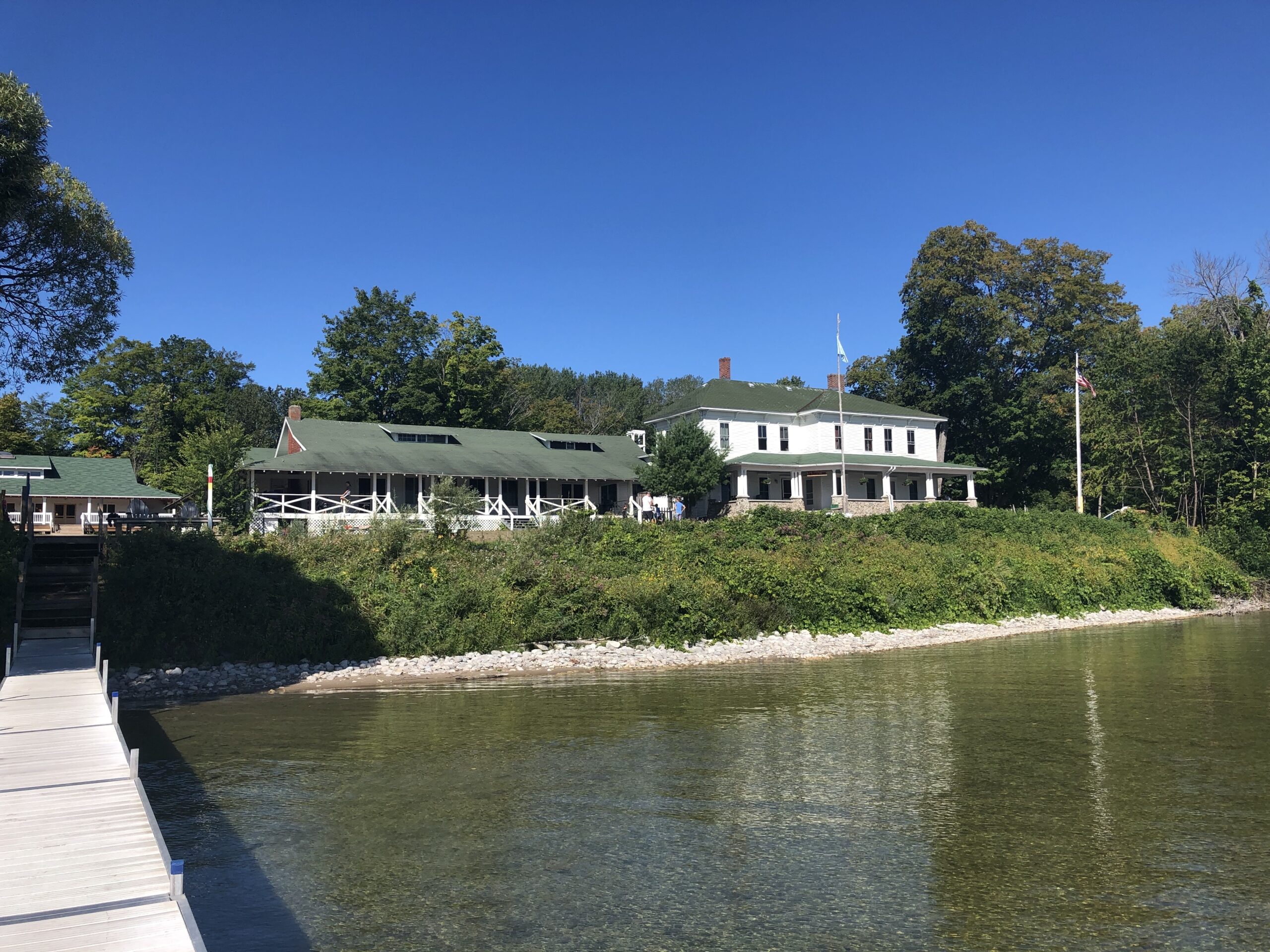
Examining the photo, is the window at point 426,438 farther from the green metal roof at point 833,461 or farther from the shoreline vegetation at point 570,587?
the shoreline vegetation at point 570,587

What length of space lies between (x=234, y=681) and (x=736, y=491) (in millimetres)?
27587

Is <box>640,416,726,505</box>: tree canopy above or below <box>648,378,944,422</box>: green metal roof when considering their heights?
below

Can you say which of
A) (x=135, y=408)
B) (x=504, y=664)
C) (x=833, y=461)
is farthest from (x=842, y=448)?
(x=135, y=408)

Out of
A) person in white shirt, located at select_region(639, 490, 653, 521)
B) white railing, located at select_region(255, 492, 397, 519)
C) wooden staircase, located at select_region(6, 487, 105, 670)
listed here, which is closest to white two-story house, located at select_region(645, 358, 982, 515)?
person in white shirt, located at select_region(639, 490, 653, 521)

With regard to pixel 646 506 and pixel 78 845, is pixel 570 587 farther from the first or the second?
pixel 78 845

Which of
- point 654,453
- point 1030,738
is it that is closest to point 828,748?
point 1030,738

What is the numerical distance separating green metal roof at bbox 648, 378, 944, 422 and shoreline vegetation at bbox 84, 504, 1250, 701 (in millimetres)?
12020

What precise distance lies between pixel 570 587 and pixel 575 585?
178mm

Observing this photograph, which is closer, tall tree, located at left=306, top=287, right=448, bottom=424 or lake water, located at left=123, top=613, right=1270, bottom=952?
lake water, located at left=123, top=613, right=1270, bottom=952

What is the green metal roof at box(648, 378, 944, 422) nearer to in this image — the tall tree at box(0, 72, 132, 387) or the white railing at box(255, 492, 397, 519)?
the white railing at box(255, 492, 397, 519)

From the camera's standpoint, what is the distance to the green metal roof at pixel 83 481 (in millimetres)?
41156

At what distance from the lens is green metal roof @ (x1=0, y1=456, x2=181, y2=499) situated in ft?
135

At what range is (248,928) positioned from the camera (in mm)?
7996

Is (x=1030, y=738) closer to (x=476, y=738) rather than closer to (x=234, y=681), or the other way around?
(x=476, y=738)
